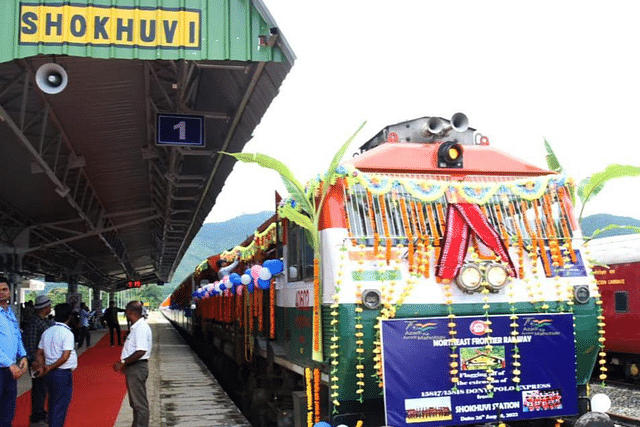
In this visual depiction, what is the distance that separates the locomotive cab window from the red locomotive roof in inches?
38.4

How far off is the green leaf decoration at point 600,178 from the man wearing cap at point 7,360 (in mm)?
5614

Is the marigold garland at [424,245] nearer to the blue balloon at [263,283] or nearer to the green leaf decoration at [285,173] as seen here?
the green leaf decoration at [285,173]

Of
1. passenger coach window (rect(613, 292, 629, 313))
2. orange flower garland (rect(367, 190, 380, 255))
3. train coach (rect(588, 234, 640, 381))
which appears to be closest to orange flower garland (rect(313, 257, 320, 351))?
orange flower garland (rect(367, 190, 380, 255))

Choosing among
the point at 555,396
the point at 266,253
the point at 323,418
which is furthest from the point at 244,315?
the point at 555,396

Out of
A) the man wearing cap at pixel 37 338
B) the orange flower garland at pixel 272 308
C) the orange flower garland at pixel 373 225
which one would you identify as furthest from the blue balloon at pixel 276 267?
the man wearing cap at pixel 37 338

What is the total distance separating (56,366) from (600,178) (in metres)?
5.91

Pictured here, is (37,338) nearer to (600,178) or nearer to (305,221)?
(305,221)

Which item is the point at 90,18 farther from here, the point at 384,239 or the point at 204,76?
the point at 384,239

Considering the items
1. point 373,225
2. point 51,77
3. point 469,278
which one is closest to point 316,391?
point 373,225

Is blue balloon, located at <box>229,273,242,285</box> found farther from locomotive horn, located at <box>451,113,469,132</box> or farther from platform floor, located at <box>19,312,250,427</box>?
locomotive horn, located at <box>451,113,469,132</box>

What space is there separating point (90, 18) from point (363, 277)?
4.73m

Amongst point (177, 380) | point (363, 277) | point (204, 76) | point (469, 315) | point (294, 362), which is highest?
point (204, 76)

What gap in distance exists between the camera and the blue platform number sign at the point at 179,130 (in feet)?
33.9

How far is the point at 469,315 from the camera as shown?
5.91m
